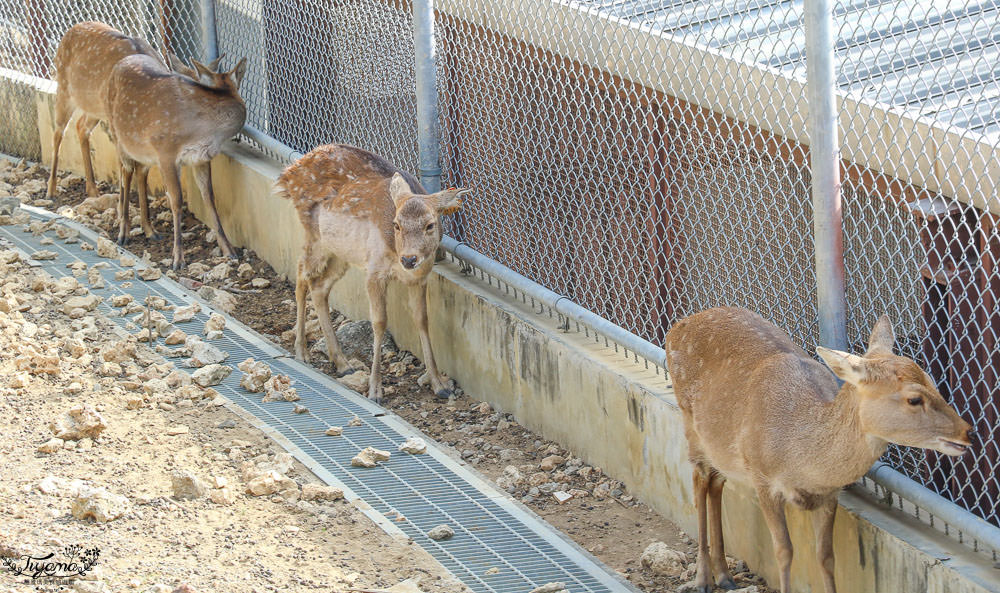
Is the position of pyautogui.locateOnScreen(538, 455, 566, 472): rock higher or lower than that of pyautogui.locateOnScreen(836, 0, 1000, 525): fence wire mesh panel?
lower

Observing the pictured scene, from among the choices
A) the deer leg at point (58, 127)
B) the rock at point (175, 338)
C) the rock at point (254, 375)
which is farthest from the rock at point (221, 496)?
the deer leg at point (58, 127)

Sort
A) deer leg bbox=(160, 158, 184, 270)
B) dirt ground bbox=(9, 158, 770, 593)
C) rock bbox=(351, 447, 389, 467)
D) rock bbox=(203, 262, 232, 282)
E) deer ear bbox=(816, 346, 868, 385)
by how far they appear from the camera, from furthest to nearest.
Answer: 1. deer leg bbox=(160, 158, 184, 270)
2. rock bbox=(203, 262, 232, 282)
3. rock bbox=(351, 447, 389, 467)
4. dirt ground bbox=(9, 158, 770, 593)
5. deer ear bbox=(816, 346, 868, 385)

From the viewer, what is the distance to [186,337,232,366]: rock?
23.9 feet

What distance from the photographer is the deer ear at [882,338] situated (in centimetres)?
455

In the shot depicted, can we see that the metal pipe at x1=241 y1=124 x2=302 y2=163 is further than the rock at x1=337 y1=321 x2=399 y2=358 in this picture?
Yes

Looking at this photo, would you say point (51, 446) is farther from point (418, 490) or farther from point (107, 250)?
point (107, 250)

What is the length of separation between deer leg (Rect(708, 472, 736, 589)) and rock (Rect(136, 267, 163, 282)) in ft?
15.3

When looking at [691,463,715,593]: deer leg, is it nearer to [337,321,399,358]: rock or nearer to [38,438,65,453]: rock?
[38,438,65,453]: rock

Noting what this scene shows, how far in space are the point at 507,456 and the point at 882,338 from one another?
98.9 inches

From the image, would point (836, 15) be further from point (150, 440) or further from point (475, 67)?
point (150, 440)

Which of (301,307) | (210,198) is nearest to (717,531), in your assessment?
(301,307)

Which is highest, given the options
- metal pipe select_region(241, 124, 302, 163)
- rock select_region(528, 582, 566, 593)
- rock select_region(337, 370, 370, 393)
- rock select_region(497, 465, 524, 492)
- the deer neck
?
the deer neck

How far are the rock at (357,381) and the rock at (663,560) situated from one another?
2.42 metres

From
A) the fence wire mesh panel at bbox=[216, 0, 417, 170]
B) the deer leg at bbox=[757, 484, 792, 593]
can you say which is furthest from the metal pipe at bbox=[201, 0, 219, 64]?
the deer leg at bbox=[757, 484, 792, 593]
